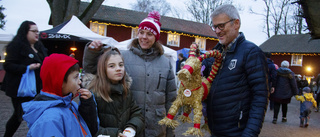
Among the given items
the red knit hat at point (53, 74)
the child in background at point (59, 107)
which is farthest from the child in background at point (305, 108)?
the red knit hat at point (53, 74)

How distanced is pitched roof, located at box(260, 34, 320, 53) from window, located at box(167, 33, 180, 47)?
42.5ft

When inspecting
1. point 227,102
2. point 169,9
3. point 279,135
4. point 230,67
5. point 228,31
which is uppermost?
point 169,9

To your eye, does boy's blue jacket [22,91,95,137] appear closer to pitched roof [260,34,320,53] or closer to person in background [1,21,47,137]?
person in background [1,21,47,137]

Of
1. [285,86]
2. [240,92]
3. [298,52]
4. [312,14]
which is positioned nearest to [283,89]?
[285,86]

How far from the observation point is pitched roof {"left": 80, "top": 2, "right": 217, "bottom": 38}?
74.2 feet

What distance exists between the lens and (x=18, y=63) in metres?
3.53

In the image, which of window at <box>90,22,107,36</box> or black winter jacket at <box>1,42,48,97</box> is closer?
black winter jacket at <box>1,42,48,97</box>

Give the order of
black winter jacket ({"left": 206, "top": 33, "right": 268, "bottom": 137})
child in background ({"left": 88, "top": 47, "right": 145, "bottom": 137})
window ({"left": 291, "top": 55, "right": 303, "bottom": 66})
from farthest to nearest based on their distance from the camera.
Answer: window ({"left": 291, "top": 55, "right": 303, "bottom": 66})
child in background ({"left": 88, "top": 47, "right": 145, "bottom": 137})
black winter jacket ({"left": 206, "top": 33, "right": 268, "bottom": 137})

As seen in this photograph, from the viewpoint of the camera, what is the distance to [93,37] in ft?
29.3

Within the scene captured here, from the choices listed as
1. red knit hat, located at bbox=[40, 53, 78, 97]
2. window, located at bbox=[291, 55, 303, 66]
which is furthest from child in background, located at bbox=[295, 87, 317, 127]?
window, located at bbox=[291, 55, 303, 66]

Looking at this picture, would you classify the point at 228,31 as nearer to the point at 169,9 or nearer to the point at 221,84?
the point at 221,84

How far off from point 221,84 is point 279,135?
5.25m

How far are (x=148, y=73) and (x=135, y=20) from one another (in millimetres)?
22306

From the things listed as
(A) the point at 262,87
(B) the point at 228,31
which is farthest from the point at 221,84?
(B) the point at 228,31
